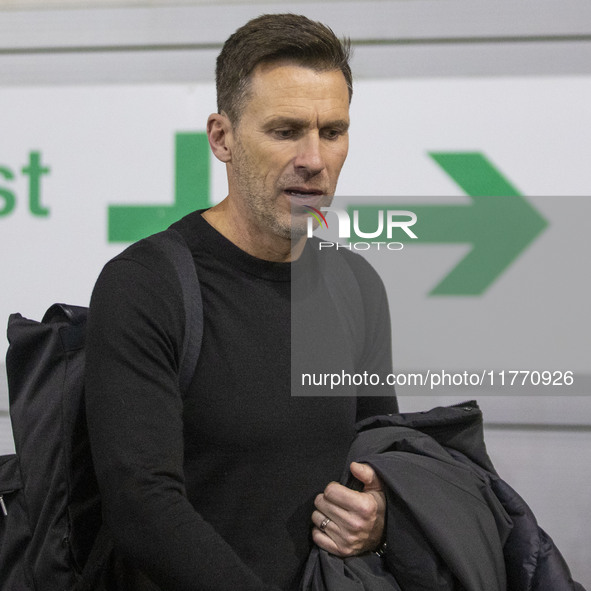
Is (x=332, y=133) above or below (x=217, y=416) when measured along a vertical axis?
above

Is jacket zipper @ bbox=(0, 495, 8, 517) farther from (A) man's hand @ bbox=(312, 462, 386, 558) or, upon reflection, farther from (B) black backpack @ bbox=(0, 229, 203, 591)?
(A) man's hand @ bbox=(312, 462, 386, 558)

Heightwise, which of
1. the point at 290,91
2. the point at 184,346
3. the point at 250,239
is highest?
the point at 290,91

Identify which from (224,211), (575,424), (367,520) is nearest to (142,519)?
(367,520)

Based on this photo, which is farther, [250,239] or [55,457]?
[250,239]

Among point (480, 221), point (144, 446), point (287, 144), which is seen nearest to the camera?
point (144, 446)

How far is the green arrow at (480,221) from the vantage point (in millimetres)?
1716

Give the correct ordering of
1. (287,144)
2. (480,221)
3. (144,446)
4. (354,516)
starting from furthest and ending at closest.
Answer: (480,221)
(287,144)
(354,516)
(144,446)

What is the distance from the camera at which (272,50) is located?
3.70ft

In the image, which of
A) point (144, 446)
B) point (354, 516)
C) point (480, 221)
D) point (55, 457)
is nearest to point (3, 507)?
point (55, 457)

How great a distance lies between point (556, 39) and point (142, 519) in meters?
1.40

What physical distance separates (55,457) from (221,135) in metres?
0.56

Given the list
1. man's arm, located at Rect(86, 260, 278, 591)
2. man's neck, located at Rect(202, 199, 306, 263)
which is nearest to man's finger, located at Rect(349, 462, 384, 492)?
man's arm, located at Rect(86, 260, 278, 591)

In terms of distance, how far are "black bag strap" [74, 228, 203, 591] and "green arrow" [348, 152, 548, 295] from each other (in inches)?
30.8

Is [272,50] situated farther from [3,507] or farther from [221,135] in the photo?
[3,507]
